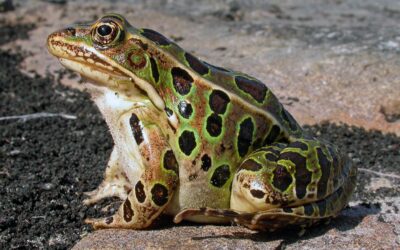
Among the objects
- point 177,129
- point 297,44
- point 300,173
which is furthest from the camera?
point 297,44

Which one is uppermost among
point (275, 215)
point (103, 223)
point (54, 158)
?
point (275, 215)

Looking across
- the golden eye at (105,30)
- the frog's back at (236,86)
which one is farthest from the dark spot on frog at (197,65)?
the golden eye at (105,30)

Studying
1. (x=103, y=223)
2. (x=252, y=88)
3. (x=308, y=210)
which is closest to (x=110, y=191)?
(x=103, y=223)

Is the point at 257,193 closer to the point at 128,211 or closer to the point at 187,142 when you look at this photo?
the point at 187,142

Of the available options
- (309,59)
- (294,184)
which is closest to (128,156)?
(294,184)

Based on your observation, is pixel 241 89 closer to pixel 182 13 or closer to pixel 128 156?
pixel 128 156

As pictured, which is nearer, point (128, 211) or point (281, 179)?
point (281, 179)
